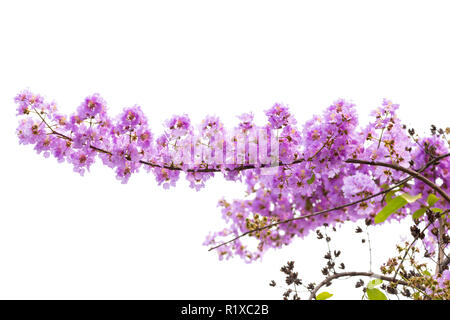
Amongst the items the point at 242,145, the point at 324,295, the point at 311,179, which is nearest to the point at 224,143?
the point at 242,145

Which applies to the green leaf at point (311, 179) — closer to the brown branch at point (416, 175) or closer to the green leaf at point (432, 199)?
the brown branch at point (416, 175)

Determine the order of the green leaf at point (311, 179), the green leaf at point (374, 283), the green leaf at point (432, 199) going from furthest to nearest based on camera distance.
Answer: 1. the green leaf at point (311, 179)
2. the green leaf at point (374, 283)
3. the green leaf at point (432, 199)

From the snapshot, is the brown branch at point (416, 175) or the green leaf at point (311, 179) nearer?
the brown branch at point (416, 175)

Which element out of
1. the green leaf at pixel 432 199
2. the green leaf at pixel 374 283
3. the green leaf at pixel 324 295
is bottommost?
the green leaf at pixel 324 295

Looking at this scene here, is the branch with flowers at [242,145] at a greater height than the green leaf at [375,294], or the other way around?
the branch with flowers at [242,145]

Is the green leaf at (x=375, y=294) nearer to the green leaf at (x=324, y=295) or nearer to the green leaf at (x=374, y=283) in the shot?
the green leaf at (x=374, y=283)

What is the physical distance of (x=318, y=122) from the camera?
75.9 inches

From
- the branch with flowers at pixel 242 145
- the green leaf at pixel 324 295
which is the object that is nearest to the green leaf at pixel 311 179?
the branch with flowers at pixel 242 145

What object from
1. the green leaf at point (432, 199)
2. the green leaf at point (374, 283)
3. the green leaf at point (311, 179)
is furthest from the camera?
the green leaf at point (311, 179)

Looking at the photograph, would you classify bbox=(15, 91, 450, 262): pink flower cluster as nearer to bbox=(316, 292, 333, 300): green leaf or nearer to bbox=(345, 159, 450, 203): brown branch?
bbox=(345, 159, 450, 203): brown branch

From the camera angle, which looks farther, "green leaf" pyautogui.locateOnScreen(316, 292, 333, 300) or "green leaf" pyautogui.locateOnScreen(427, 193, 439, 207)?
"green leaf" pyautogui.locateOnScreen(316, 292, 333, 300)

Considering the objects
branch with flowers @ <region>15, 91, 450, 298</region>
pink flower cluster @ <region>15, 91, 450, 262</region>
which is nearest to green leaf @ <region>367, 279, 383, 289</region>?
branch with flowers @ <region>15, 91, 450, 298</region>
